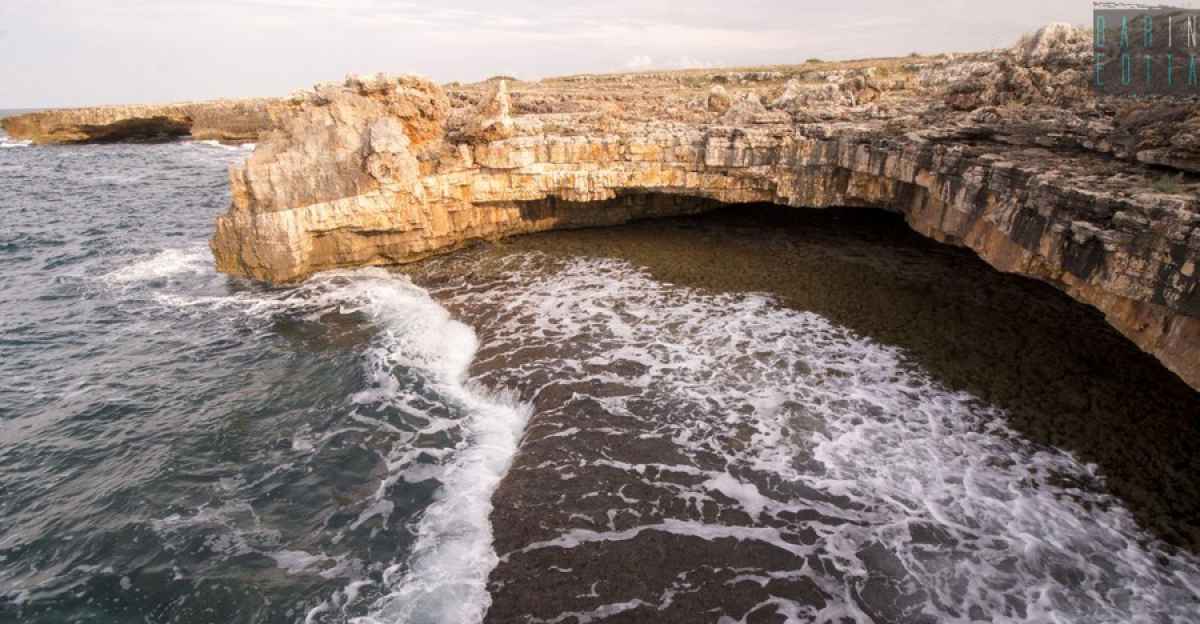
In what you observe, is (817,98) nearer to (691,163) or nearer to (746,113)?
(746,113)

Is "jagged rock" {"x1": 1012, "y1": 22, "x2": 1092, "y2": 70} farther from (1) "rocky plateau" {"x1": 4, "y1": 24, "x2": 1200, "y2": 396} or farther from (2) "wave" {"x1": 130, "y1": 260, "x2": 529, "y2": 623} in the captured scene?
(2) "wave" {"x1": 130, "y1": 260, "x2": 529, "y2": 623}

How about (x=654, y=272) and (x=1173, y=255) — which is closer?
(x=1173, y=255)

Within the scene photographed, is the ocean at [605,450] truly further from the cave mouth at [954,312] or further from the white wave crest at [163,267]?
the white wave crest at [163,267]

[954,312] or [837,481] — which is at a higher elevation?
[954,312]

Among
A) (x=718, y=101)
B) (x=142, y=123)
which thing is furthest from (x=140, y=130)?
(x=718, y=101)

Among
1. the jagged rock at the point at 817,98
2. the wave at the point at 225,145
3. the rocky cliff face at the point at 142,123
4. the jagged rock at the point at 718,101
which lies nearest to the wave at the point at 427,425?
the jagged rock at the point at 718,101

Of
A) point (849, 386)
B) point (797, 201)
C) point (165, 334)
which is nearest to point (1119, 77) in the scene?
point (797, 201)

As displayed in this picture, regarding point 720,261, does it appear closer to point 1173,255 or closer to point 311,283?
point 1173,255
